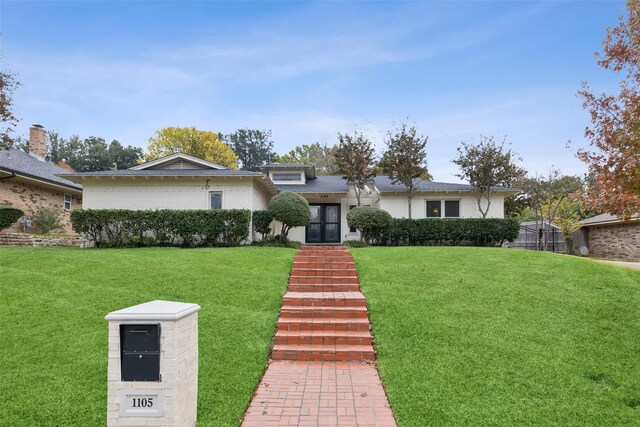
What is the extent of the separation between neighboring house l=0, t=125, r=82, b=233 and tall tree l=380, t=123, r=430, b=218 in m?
14.9

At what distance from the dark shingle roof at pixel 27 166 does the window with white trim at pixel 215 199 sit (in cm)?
795

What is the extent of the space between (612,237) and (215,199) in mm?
22827

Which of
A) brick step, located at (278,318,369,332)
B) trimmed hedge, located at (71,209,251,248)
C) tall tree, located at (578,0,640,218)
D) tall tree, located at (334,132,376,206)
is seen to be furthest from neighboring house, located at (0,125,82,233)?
tall tree, located at (578,0,640,218)

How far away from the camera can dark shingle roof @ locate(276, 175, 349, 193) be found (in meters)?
18.4

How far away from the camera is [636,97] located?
584 centimetres

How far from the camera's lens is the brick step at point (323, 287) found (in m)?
8.79

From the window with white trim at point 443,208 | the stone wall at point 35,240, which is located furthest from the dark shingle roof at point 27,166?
the window with white trim at point 443,208

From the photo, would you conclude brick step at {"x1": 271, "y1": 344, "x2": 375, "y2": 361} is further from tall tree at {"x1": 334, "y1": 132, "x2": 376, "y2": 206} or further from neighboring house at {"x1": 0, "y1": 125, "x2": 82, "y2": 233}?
neighboring house at {"x1": 0, "y1": 125, "x2": 82, "y2": 233}

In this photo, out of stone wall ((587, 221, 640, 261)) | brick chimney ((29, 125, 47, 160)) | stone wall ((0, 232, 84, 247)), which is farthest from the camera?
brick chimney ((29, 125, 47, 160))

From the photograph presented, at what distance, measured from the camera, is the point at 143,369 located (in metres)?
3.21

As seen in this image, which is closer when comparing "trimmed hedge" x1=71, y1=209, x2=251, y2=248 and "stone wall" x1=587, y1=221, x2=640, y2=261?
"trimmed hedge" x1=71, y1=209, x2=251, y2=248

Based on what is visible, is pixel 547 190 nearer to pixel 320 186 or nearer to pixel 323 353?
pixel 320 186

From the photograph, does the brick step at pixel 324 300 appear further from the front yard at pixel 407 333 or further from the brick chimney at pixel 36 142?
the brick chimney at pixel 36 142

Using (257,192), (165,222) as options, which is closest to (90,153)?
(257,192)
